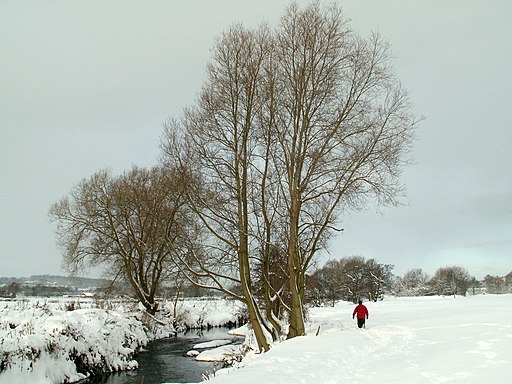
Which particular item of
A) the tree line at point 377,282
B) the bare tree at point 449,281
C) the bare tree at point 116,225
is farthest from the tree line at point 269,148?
the bare tree at point 449,281

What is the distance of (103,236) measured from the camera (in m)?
32.1

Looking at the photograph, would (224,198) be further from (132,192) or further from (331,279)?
(331,279)

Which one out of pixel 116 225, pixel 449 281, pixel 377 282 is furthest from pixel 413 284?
pixel 116 225

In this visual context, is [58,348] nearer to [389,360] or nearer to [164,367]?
[164,367]

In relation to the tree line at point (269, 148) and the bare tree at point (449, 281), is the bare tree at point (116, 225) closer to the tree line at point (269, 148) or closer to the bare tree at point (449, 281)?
the tree line at point (269, 148)

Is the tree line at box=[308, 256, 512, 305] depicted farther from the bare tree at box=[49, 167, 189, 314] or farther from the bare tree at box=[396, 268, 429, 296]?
the bare tree at box=[49, 167, 189, 314]

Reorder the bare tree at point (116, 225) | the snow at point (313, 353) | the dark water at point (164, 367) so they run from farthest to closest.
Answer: the bare tree at point (116, 225)
the dark water at point (164, 367)
the snow at point (313, 353)

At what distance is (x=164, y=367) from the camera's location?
61.4ft

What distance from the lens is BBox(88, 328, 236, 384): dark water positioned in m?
16.1

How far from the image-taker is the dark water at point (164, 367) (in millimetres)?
16141

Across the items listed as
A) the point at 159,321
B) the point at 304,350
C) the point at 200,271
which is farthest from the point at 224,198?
the point at 159,321

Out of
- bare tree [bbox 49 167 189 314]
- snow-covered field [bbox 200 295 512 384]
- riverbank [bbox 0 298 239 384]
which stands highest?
bare tree [bbox 49 167 189 314]

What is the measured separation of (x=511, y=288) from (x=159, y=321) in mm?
101242

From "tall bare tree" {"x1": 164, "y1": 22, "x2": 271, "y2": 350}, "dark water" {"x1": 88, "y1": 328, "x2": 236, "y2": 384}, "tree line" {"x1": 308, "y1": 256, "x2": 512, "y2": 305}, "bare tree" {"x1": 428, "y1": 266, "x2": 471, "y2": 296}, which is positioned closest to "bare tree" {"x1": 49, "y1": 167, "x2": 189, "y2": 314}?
"dark water" {"x1": 88, "y1": 328, "x2": 236, "y2": 384}
